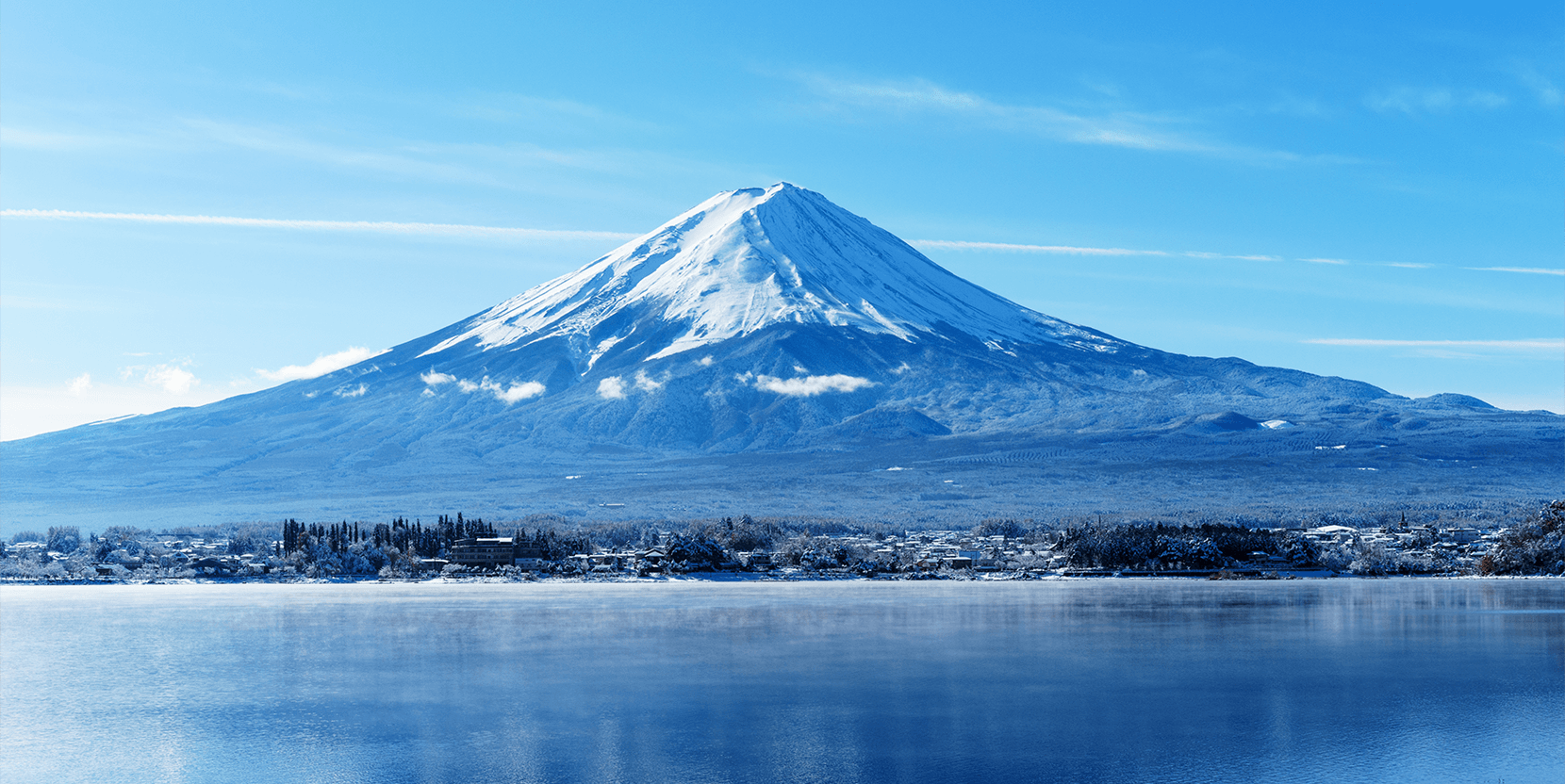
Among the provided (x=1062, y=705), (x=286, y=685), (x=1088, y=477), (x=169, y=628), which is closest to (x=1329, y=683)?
(x=1062, y=705)

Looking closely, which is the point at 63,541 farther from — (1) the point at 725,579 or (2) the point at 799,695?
(2) the point at 799,695

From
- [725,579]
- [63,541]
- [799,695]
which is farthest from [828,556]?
[63,541]

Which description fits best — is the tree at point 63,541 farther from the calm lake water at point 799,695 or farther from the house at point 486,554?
the calm lake water at point 799,695

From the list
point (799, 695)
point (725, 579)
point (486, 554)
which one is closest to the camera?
point (799, 695)

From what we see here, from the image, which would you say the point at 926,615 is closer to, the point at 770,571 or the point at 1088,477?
the point at 770,571

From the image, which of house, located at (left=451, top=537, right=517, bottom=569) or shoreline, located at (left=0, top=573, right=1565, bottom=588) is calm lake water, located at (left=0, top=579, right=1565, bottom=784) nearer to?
shoreline, located at (left=0, top=573, right=1565, bottom=588)

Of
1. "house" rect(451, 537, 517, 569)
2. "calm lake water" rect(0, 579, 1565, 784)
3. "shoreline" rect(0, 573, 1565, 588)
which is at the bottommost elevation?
"shoreline" rect(0, 573, 1565, 588)

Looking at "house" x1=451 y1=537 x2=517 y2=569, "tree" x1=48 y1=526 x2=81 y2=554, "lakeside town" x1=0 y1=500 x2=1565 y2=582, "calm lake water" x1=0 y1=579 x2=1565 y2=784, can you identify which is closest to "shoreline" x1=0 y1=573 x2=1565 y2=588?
"lakeside town" x1=0 y1=500 x2=1565 y2=582
